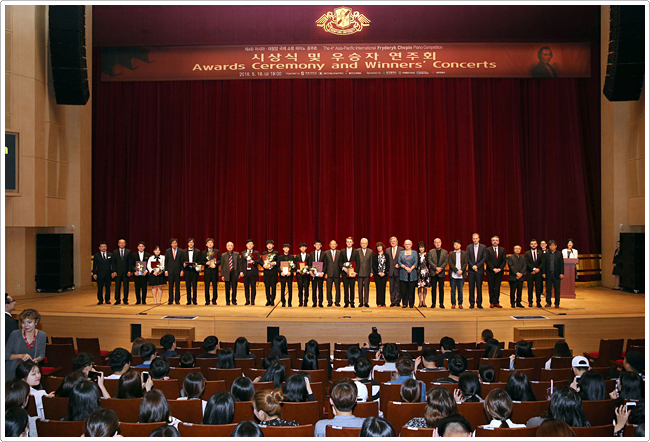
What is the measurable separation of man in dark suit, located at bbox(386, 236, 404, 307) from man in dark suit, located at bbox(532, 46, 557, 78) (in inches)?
263

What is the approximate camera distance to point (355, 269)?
36.4 feet

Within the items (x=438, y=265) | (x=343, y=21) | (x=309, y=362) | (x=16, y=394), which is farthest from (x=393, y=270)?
(x=16, y=394)

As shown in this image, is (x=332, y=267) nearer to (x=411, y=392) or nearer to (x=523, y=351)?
(x=523, y=351)

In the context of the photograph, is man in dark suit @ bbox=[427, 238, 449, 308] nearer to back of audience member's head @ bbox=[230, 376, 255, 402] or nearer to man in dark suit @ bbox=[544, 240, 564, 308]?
man in dark suit @ bbox=[544, 240, 564, 308]

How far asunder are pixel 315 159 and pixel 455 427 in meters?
12.6

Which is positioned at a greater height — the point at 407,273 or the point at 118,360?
the point at 407,273

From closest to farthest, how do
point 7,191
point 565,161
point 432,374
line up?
1. point 432,374
2. point 7,191
3. point 565,161

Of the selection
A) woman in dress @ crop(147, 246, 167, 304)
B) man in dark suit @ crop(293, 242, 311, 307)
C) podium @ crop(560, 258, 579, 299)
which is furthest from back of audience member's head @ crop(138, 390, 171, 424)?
podium @ crop(560, 258, 579, 299)

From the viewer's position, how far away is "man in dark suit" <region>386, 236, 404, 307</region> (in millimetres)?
10828

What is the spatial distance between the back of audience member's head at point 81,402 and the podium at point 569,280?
10013 mm

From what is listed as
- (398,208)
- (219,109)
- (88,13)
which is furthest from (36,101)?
(398,208)

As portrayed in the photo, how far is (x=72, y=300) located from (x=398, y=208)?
8.54m

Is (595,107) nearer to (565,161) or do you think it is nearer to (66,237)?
(565,161)

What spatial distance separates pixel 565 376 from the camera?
5543mm
